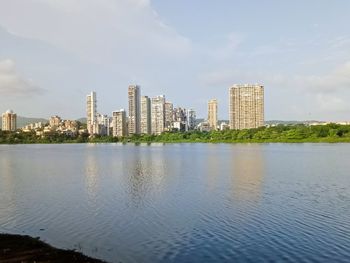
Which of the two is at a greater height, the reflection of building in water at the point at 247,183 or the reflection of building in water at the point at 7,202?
the reflection of building in water at the point at 247,183

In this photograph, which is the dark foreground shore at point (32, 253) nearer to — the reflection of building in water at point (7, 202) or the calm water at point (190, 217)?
the calm water at point (190, 217)

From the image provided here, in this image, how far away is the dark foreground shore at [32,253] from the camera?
1564 centimetres

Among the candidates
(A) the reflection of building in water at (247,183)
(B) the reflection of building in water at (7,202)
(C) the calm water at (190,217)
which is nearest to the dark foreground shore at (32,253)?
(C) the calm water at (190,217)

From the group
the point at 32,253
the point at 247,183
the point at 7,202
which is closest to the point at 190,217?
the point at 32,253

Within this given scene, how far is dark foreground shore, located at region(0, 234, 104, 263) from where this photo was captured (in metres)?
15.6

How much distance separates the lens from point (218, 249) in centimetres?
1852

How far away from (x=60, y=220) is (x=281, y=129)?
17095cm

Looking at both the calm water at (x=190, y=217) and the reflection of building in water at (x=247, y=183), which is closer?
the calm water at (x=190, y=217)

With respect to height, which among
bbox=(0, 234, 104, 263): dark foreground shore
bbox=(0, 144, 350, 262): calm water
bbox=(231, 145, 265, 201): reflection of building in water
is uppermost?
bbox=(0, 234, 104, 263): dark foreground shore

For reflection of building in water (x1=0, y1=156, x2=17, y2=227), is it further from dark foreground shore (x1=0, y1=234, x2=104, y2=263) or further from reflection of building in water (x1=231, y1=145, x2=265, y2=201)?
reflection of building in water (x1=231, y1=145, x2=265, y2=201)

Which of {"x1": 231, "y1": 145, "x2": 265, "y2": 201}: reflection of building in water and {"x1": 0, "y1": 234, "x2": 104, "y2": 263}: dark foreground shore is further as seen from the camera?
{"x1": 231, "y1": 145, "x2": 265, "y2": 201}: reflection of building in water

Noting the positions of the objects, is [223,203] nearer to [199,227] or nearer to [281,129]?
[199,227]

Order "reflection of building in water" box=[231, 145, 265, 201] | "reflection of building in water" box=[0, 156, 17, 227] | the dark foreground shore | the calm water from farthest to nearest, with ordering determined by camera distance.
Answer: "reflection of building in water" box=[231, 145, 265, 201]
"reflection of building in water" box=[0, 156, 17, 227]
the calm water
the dark foreground shore

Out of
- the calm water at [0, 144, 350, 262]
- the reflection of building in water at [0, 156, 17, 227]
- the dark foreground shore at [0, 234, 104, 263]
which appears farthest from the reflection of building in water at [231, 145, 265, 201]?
the dark foreground shore at [0, 234, 104, 263]
